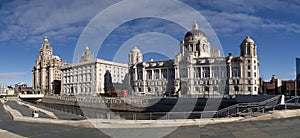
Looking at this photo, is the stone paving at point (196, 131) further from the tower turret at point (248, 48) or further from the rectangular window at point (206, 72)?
the rectangular window at point (206, 72)

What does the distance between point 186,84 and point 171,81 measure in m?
9.39

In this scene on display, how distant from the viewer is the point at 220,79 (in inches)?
5054

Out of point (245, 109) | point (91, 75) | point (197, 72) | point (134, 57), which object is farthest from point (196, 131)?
point (91, 75)

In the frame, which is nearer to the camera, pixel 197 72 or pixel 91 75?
pixel 197 72

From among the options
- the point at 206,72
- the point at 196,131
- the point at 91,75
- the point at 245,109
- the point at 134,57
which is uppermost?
the point at 134,57

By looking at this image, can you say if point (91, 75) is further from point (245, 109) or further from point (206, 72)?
point (245, 109)

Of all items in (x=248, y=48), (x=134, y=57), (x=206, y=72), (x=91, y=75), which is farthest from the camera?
(x=91, y=75)

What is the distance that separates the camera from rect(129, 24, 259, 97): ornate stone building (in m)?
124

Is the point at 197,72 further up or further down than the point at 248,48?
further down

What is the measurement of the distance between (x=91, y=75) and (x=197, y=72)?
222ft

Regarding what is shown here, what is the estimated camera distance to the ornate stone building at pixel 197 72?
12406 centimetres

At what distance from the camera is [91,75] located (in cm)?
16612

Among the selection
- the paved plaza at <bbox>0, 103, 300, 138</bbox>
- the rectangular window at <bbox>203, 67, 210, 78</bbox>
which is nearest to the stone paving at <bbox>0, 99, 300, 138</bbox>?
the paved plaza at <bbox>0, 103, 300, 138</bbox>

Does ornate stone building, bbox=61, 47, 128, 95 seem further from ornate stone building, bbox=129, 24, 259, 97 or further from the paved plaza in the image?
the paved plaza
